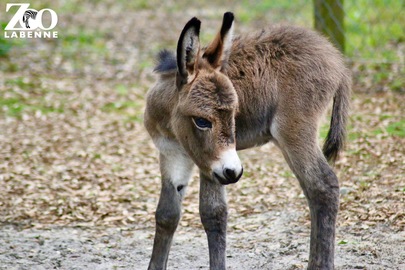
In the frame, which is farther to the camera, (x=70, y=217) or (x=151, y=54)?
(x=151, y=54)

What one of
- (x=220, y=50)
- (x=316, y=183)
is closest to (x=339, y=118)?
(x=316, y=183)

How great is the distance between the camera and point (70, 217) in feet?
21.7

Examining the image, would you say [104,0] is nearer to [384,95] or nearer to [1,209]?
[384,95]

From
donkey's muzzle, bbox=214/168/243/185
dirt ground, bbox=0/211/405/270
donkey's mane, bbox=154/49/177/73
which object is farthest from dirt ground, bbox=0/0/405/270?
donkey's mane, bbox=154/49/177/73

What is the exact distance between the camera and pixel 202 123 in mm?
4363

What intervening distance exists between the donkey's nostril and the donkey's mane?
1.08 metres

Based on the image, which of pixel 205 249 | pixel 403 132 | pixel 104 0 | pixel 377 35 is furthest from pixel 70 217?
pixel 104 0

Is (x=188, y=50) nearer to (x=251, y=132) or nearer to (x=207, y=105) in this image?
(x=207, y=105)

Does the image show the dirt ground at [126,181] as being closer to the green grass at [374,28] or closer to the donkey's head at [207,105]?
the green grass at [374,28]

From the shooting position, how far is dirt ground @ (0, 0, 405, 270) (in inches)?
223

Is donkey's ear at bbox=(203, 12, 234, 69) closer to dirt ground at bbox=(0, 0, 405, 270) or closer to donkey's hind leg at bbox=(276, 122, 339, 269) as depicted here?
donkey's hind leg at bbox=(276, 122, 339, 269)

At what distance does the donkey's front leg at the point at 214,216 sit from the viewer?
4906 millimetres

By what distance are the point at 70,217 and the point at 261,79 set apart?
2.72 metres

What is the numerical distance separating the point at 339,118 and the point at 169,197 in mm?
1478
